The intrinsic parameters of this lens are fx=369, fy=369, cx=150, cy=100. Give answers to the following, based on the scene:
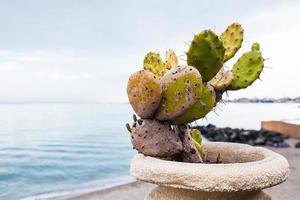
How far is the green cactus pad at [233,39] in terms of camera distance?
5.49 feet

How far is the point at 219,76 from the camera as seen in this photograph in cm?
162

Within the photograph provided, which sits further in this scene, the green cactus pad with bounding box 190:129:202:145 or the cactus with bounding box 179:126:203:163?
the green cactus pad with bounding box 190:129:202:145

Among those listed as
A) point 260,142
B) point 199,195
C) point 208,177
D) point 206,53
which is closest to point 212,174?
point 208,177

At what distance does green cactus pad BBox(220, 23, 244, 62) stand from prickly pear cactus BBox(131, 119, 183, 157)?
21.1 inches

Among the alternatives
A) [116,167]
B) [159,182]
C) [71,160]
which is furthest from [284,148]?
[159,182]

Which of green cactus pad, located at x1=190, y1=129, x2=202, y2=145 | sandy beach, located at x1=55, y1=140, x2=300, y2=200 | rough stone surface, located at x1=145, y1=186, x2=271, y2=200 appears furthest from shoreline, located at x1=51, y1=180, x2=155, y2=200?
rough stone surface, located at x1=145, y1=186, x2=271, y2=200

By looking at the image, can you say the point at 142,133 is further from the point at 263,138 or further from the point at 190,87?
the point at 263,138

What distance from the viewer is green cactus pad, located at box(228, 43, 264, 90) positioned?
160 centimetres

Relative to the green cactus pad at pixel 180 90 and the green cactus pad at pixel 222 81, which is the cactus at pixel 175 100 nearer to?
the green cactus pad at pixel 180 90

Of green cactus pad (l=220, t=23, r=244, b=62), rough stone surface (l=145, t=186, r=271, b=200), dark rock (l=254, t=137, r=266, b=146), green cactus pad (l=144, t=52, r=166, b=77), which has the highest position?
green cactus pad (l=220, t=23, r=244, b=62)

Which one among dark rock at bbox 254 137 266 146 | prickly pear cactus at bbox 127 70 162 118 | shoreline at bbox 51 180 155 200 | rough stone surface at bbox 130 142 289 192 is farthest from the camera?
dark rock at bbox 254 137 266 146

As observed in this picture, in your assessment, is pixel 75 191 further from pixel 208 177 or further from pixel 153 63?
pixel 208 177

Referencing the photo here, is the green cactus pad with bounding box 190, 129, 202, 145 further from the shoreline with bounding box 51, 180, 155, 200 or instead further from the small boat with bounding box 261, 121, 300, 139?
the small boat with bounding box 261, 121, 300, 139

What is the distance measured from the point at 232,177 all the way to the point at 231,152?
55 cm
